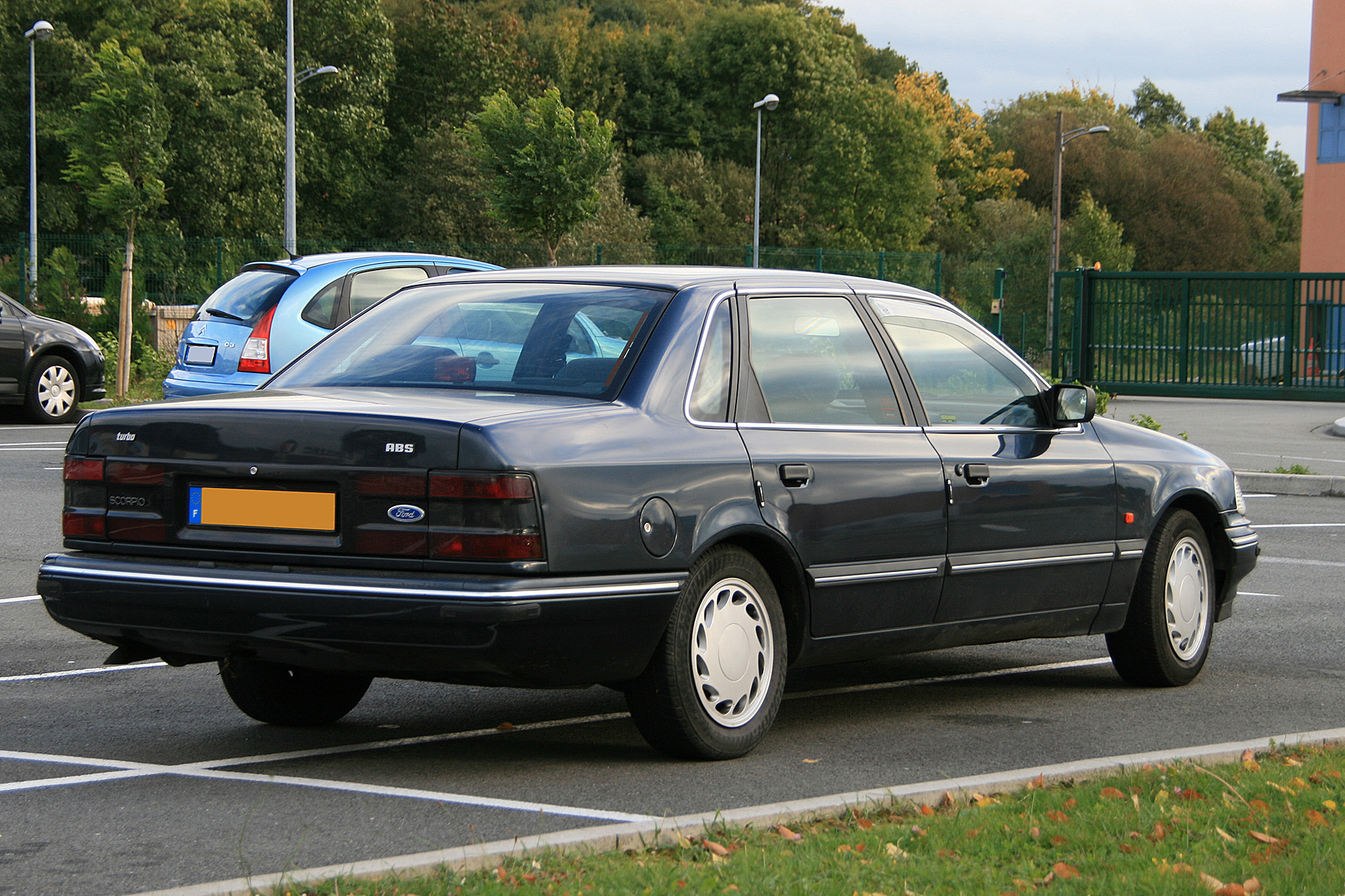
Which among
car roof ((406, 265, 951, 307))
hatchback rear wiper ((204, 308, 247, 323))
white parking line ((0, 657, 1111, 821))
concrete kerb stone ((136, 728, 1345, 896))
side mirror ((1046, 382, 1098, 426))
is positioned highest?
hatchback rear wiper ((204, 308, 247, 323))

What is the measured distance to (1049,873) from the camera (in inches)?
161

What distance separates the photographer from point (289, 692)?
5.95 metres

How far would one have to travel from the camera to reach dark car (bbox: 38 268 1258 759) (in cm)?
484

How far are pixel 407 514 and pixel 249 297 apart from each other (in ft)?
28.2

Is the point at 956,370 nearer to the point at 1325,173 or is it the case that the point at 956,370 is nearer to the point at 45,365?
the point at 45,365

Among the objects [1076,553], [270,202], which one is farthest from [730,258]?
[1076,553]

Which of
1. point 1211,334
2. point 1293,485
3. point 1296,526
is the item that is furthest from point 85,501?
point 1211,334

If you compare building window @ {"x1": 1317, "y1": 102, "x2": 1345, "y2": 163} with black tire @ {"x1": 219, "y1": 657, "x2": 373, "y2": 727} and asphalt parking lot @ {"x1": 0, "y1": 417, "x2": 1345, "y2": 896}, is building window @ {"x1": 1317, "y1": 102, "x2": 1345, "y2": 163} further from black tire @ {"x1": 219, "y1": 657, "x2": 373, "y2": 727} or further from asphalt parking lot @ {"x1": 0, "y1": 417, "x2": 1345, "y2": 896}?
black tire @ {"x1": 219, "y1": 657, "x2": 373, "y2": 727}

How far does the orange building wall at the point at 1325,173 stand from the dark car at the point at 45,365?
99.3ft

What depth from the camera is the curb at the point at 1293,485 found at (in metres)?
15.4

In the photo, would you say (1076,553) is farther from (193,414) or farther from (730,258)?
(730,258)

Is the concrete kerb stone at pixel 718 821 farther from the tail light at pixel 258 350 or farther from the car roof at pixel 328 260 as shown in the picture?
the tail light at pixel 258 350

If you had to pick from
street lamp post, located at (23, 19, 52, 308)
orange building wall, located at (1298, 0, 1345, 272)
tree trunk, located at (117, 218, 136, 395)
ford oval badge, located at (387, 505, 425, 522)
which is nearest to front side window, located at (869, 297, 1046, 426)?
ford oval badge, located at (387, 505, 425, 522)

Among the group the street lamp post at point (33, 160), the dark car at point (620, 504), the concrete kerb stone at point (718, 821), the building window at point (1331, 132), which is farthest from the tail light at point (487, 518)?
the building window at point (1331, 132)
